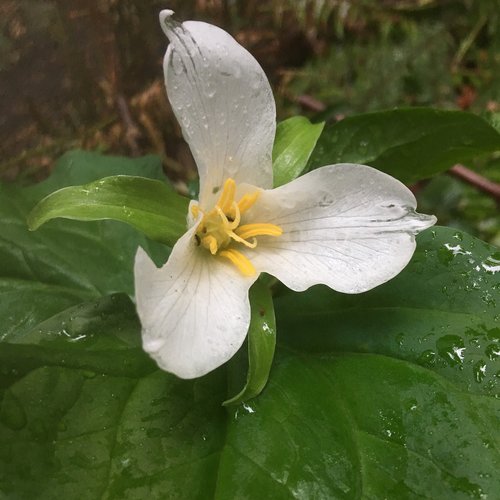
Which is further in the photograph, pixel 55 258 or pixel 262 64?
pixel 262 64

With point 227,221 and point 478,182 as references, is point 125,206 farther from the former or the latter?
point 478,182

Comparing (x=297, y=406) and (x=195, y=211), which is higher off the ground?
(x=195, y=211)

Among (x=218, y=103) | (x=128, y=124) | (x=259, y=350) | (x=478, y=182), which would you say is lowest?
(x=478, y=182)

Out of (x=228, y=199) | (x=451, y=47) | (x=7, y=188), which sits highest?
(x=228, y=199)

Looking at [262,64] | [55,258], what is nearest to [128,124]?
[262,64]

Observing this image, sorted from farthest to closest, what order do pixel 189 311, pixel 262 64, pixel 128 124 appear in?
1. pixel 262 64
2. pixel 128 124
3. pixel 189 311

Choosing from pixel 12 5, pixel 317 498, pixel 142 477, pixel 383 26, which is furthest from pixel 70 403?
pixel 383 26

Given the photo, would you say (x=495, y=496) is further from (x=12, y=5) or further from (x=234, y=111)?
(x=12, y=5)

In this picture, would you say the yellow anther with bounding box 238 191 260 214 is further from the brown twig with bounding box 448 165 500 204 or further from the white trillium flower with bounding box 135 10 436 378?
the brown twig with bounding box 448 165 500 204
